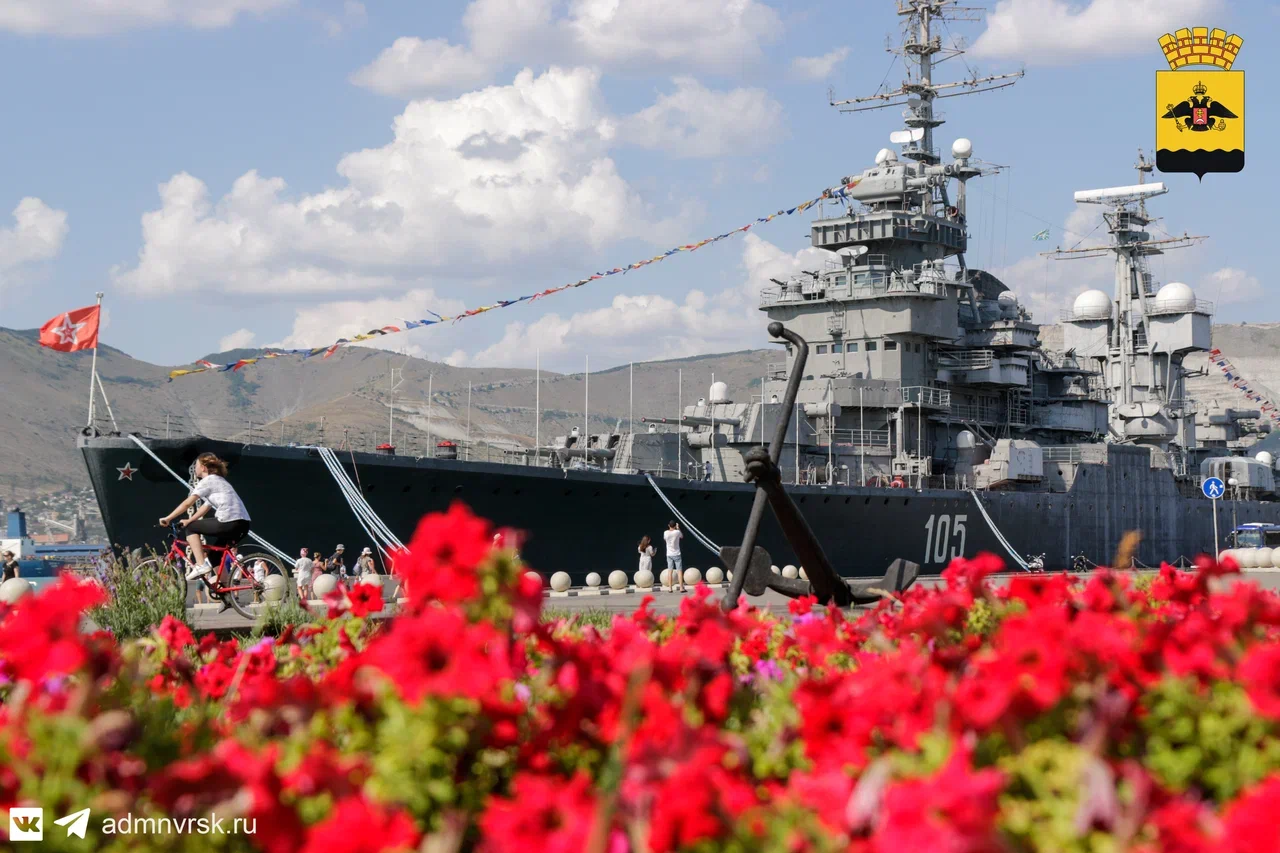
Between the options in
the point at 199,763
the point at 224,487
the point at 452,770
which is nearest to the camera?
the point at 199,763

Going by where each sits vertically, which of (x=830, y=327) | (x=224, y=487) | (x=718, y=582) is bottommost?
(x=718, y=582)

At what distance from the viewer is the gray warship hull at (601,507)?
896 inches

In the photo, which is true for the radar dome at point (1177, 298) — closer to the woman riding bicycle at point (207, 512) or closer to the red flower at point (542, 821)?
the woman riding bicycle at point (207, 512)

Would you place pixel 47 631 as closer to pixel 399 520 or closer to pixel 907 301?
pixel 399 520

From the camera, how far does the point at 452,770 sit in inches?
A: 125

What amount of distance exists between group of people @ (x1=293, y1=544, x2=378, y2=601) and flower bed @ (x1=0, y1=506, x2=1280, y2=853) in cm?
1527

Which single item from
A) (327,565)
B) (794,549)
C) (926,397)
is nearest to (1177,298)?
(926,397)


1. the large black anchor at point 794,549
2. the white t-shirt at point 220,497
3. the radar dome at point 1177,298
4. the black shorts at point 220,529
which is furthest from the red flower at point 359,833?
the radar dome at point 1177,298

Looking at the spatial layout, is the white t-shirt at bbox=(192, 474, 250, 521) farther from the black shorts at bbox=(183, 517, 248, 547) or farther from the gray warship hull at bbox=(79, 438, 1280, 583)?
the gray warship hull at bbox=(79, 438, 1280, 583)

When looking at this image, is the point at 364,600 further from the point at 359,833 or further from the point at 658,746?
the point at 359,833

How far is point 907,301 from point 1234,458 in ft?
55.1

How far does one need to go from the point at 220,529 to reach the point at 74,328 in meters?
10.6

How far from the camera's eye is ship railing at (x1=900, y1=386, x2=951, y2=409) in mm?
33062

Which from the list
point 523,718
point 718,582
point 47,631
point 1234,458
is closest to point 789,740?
point 523,718
